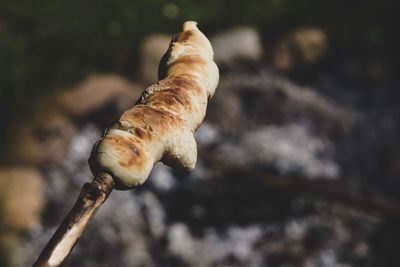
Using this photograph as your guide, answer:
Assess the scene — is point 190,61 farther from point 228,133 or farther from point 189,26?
point 228,133

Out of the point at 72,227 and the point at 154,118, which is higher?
the point at 154,118

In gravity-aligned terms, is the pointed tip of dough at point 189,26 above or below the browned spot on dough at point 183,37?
above

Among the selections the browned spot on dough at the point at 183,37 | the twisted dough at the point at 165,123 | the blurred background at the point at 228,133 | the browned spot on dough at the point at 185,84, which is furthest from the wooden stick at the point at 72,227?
the blurred background at the point at 228,133

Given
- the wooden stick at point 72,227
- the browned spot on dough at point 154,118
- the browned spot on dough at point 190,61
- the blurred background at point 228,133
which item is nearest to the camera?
the wooden stick at point 72,227

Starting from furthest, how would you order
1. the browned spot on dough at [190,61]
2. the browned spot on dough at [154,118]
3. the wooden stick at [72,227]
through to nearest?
the browned spot on dough at [190,61] → the browned spot on dough at [154,118] → the wooden stick at [72,227]

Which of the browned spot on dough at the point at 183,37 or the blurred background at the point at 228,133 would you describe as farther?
the blurred background at the point at 228,133

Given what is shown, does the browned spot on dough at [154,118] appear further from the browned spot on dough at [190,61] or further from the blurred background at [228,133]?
the blurred background at [228,133]

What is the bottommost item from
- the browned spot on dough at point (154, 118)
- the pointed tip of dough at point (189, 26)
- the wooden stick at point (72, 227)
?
the wooden stick at point (72, 227)

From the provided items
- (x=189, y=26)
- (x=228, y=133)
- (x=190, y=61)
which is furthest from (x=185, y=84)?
(x=228, y=133)
